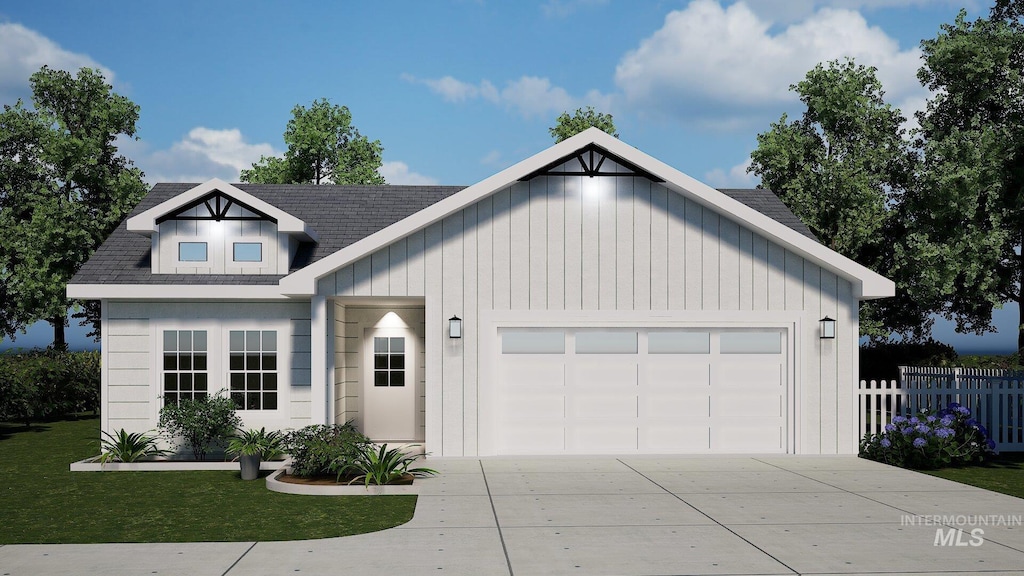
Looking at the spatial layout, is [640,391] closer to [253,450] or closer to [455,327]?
[455,327]

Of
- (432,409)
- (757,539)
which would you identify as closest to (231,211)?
(432,409)

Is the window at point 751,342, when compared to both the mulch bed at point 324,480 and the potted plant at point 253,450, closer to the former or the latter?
the mulch bed at point 324,480

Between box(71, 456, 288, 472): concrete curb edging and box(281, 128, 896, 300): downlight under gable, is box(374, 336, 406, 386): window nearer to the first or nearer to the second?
box(281, 128, 896, 300): downlight under gable

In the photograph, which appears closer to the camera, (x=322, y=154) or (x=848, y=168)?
(x=848, y=168)

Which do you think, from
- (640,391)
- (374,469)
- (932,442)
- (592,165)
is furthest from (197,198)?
(932,442)

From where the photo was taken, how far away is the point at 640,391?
50.9ft

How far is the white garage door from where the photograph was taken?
1542 centimetres

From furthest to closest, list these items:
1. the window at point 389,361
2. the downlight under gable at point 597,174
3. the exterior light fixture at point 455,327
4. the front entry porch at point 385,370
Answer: the window at point 389,361, the front entry porch at point 385,370, the exterior light fixture at point 455,327, the downlight under gable at point 597,174

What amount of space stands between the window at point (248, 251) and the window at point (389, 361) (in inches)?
116

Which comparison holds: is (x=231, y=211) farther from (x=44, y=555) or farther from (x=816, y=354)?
(x=816, y=354)

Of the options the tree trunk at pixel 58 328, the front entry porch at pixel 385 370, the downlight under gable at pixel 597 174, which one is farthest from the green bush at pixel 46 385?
the downlight under gable at pixel 597 174

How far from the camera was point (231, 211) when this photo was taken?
1622cm

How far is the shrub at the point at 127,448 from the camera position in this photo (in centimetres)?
1432

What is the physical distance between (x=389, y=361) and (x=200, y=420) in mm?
4351
